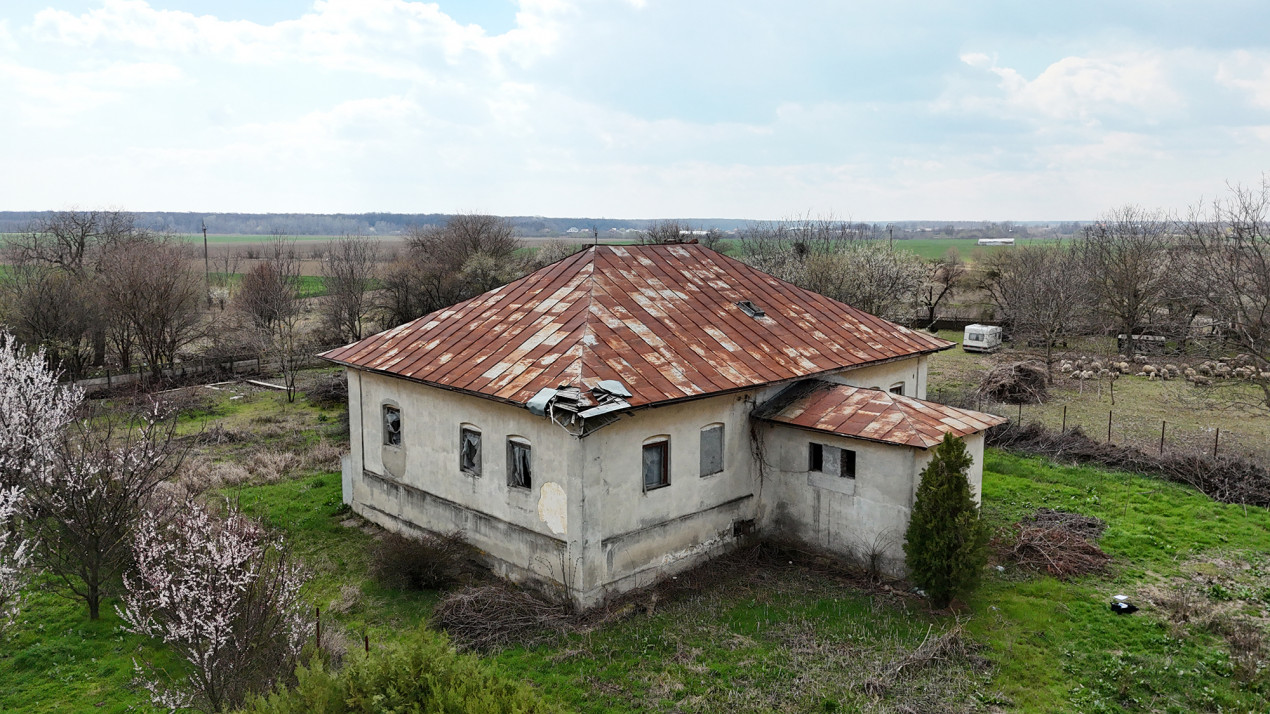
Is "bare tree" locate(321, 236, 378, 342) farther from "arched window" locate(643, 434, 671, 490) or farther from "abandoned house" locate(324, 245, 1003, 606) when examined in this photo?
"arched window" locate(643, 434, 671, 490)

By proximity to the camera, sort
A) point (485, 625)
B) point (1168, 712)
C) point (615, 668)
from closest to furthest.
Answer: point (1168, 712), point (615, 668), point (485, 625)

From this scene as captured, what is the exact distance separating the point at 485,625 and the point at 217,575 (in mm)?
4179

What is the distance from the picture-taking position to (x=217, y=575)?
909cm

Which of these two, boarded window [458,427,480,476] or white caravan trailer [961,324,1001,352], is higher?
boarded window [458,427,480,476]

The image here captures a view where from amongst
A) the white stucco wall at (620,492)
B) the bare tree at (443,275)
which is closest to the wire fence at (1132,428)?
the white stucco wall at (620,492)

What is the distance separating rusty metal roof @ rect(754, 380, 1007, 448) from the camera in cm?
1336

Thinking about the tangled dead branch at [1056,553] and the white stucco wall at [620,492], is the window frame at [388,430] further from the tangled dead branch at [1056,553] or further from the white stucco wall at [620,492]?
the tangled dead branch at [1056,553]

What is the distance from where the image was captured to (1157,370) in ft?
117

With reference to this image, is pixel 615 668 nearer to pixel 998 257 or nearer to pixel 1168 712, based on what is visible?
pixel 1168 712

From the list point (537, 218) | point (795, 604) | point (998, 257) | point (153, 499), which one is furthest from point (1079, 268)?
point (537, 218)

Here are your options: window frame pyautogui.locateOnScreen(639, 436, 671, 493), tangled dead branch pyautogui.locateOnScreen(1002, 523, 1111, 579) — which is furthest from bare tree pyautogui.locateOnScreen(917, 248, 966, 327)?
window frame pyautogui.locateOnScreen(639, 436, 671, 493)

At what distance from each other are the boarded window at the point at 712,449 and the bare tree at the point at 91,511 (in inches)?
352

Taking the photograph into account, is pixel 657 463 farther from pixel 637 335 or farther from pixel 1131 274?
pixel 1131 274

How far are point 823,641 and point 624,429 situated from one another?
4453mm
